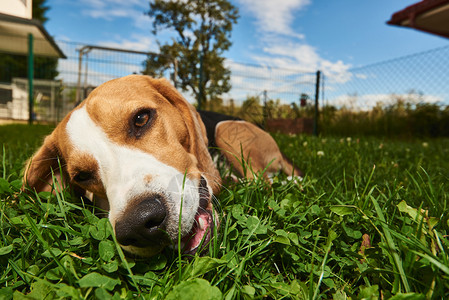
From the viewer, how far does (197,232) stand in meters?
1.47

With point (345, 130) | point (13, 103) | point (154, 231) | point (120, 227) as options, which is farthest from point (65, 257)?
point (13, 103)

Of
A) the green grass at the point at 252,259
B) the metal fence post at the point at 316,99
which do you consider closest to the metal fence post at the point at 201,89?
the metal fence post at the point at 316,99

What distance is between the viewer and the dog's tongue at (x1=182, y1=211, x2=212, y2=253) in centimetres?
141

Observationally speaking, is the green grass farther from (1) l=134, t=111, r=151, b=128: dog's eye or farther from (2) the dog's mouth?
(1) l=134, t=111, r=151, b=128: dog's eye

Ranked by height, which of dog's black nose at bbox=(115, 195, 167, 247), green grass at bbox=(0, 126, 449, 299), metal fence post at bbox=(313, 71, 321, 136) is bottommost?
green grass at bbox=(0, 126, 449, 299)

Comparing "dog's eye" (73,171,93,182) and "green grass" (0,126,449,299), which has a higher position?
"dog's eye" (73,171,93,182)

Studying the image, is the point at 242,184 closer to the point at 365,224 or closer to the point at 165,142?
the point at 165,142

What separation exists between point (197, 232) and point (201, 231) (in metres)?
0.02

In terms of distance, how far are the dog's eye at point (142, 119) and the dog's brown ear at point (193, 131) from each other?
338mm

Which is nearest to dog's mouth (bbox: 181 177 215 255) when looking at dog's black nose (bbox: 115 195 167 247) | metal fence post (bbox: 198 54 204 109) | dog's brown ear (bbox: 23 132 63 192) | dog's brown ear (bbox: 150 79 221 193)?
dog's black nose (bbox: 115 195 167 247)

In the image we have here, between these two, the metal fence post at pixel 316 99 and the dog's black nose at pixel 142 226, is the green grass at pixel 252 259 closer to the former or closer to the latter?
the dog's black nose at pixel 142 226

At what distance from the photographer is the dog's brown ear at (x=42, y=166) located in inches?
77.8

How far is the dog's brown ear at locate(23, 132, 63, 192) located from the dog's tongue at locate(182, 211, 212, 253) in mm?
1059

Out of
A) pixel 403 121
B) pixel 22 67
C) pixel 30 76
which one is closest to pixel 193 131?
pixel 403 121
